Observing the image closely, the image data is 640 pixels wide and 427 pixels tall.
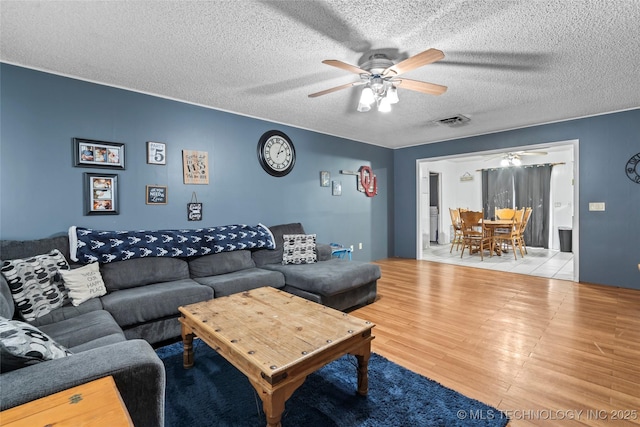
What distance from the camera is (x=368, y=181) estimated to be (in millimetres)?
5766

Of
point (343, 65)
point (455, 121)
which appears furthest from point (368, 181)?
point (343, 65)

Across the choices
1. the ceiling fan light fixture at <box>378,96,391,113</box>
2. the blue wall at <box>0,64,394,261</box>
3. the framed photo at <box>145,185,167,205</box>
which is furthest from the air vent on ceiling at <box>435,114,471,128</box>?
the framed photo at <box>145,185,167,205</box>

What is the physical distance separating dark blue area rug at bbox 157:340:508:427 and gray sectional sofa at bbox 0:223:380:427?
1.45ft

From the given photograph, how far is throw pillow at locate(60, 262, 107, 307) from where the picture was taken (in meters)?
2.23

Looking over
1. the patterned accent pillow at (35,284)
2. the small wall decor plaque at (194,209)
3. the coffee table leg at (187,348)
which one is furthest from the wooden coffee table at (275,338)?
the small wall decor plaque at (194,209)

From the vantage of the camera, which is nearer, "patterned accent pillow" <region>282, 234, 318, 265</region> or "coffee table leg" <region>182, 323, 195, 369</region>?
"coffee table leg" <region>182, 323, 195, 369</region>

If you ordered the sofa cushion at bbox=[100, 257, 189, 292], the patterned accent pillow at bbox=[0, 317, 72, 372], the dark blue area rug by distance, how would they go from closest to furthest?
1. the patterned accent pillow at bbox=[0, 317, 72, 372]
2. the dark blue area rug
3. the sofa cushion at bbox=[100, 257, 189, 292]

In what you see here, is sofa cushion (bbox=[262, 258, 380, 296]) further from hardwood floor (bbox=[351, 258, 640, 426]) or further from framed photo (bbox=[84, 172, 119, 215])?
framed photo (bbox=[84, 172, 119, 215])

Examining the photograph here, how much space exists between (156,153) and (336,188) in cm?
287

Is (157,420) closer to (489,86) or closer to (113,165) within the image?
(113,165)

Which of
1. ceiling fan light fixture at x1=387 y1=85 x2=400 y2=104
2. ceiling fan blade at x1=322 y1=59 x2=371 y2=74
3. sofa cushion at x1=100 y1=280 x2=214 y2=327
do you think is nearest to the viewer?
ceiling fan blade at x1=322 y1=59 x2=371 y2=74

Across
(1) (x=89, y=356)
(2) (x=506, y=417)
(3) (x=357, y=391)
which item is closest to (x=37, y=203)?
(1) (x=89, y=356)

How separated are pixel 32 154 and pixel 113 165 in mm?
580

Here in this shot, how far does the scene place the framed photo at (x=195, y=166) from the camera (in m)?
3.43
